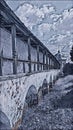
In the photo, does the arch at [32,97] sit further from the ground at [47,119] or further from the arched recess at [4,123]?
the arched recess at [4,123]

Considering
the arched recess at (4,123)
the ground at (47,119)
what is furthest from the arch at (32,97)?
the arched recess at (4,123)

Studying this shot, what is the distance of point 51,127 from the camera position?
834cm

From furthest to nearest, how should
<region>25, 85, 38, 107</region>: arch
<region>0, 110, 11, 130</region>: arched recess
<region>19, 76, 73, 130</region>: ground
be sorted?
<region>25, 85, 38, 107</region>: arch < <region>19, 76, 73, 130</region>: ground < <region>0, 110, 11, 130</region>: arched recess

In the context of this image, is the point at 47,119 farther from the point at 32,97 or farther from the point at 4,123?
the point at 4,123

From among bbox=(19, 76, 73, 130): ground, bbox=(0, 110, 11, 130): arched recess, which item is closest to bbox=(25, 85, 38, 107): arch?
bbox=(19, 76, 73, 130): ground

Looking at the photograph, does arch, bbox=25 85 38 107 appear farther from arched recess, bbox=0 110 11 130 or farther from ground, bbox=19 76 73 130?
arched recess, bbox=0 110 11 130

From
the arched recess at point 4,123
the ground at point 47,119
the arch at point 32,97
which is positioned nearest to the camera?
the arched recess at point 4,123

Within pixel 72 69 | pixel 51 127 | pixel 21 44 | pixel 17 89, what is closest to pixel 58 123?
pixel 51 127

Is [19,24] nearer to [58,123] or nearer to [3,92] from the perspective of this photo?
[3,92]

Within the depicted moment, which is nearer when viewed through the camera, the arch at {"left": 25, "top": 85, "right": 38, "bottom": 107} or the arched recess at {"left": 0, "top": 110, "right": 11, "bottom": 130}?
the arched recess at {"left": 0, "top": 110, "right": 11, "bottom": 130}

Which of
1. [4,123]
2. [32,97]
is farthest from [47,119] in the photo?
[4,123]

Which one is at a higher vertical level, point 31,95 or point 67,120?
point 31,95

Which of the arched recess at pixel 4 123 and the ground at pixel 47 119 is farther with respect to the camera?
the ground at pixel 47 119

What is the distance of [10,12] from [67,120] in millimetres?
6187
